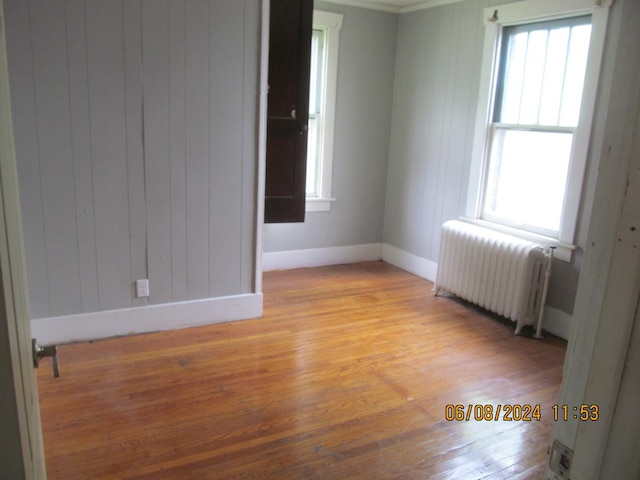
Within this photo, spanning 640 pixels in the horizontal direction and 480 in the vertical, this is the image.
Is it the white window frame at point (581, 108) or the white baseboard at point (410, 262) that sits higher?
the white window frame at point (581, 108)

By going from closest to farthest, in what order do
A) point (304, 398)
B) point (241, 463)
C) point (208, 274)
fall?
point (241, 463)
point (304, 398)
point (208, 274)

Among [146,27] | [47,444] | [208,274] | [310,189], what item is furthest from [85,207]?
[310,189]

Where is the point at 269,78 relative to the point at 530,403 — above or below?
above

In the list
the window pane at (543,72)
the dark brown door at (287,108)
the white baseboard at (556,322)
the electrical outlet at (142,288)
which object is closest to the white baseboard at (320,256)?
the dark brown door at (287,108)

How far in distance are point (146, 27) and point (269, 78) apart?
96 centimetres

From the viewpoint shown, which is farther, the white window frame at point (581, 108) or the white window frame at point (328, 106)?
the white window frame at point (328, 106)

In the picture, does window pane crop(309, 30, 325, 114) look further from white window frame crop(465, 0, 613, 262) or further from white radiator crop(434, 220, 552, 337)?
white radiator crop(434, 220, 552, 337)


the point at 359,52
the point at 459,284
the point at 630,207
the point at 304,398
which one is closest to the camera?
the point at 630,207

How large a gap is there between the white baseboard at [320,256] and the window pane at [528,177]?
1.48 m

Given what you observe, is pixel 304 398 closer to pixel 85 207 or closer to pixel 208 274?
pixel 208 274

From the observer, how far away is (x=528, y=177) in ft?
13.0

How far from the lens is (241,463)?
2.23m

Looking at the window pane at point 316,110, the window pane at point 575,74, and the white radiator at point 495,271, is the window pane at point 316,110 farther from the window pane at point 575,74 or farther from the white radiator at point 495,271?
the window pane at point 575,74

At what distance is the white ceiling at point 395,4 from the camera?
15.4ft
